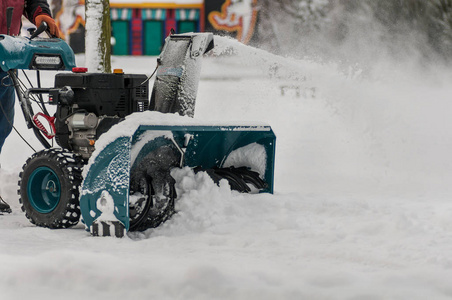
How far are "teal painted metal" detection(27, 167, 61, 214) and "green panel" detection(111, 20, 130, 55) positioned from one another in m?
11.2

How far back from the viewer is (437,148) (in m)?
8.28

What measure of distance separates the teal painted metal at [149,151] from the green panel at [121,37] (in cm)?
1092

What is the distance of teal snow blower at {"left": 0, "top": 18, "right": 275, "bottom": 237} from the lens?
373 centimetres

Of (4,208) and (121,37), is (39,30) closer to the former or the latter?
(4,208)

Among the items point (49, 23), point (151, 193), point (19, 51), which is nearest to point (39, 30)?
point (19, 51)

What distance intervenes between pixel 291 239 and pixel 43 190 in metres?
1.57

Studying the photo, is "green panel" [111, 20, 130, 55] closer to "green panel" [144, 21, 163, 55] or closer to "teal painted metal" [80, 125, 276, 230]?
"green panel" [144, 21, 163, 55]

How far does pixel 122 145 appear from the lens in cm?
370

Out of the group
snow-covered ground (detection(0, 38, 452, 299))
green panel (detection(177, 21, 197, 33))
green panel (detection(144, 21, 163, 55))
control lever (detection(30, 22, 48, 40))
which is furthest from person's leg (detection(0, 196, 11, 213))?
green panel (detection(144, 21, 163, 55))

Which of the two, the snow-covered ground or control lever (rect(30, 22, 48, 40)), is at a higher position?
control lever (rect(30, 22, 48, 40))

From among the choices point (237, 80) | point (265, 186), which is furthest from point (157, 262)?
point (237, 80)

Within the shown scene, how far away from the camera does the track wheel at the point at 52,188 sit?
394 cm

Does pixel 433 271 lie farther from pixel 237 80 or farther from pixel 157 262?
pixel 237 80

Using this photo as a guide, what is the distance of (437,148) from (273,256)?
547cm
